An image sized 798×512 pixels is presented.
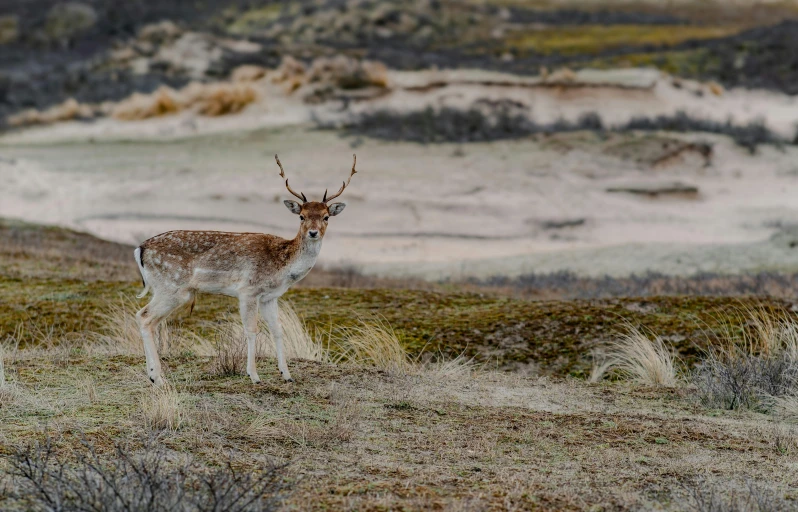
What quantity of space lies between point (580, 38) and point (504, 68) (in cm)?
1613

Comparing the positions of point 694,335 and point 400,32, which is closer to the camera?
point 694,335

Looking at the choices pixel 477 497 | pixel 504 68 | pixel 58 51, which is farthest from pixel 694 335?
pixel 58 51

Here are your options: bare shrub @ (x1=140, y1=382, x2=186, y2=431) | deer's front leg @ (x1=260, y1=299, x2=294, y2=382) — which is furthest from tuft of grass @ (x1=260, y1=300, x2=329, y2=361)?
bare shrub @ (x1=140, y1=382, x2=186, y2=431)

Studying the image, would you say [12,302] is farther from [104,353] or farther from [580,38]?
[580,38]

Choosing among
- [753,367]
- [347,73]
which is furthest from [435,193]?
[753,367]

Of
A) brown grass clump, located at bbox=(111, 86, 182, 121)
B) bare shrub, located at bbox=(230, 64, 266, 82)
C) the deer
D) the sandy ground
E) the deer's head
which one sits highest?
bare shrub, located at bbox=(230, 64, 266, 82)

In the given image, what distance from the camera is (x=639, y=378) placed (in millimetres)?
12031

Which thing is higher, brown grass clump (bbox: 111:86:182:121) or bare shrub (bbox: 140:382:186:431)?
brown grass clump (bbox: 111:86:182:121)

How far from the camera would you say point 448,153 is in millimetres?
39719

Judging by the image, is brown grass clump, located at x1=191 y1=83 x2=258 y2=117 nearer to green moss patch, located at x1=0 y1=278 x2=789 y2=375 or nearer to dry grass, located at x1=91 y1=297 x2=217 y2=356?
green moss patch, located at x1=0 y1=278 x2=789 y2=375

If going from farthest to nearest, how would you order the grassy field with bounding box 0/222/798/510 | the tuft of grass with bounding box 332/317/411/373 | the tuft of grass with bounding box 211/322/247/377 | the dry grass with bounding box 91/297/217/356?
the dry grass with bounding box 91/297/217/356, the tuft of grass with bounding box 332/317/411/373, the tuft of grass with bounding box 211/322/247/377, the grassy field with bounding box 0/222/798/510

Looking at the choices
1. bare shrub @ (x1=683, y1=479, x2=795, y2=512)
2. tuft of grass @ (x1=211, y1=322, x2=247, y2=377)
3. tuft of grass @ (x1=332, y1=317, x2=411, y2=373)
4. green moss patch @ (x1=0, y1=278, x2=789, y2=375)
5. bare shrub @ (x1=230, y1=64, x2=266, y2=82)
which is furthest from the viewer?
bare shrub @ (x1=230, y1=64, x2=266, y2=82)

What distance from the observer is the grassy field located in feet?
23.3

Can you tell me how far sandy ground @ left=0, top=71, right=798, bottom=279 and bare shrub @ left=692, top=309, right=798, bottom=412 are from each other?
12804 mm
